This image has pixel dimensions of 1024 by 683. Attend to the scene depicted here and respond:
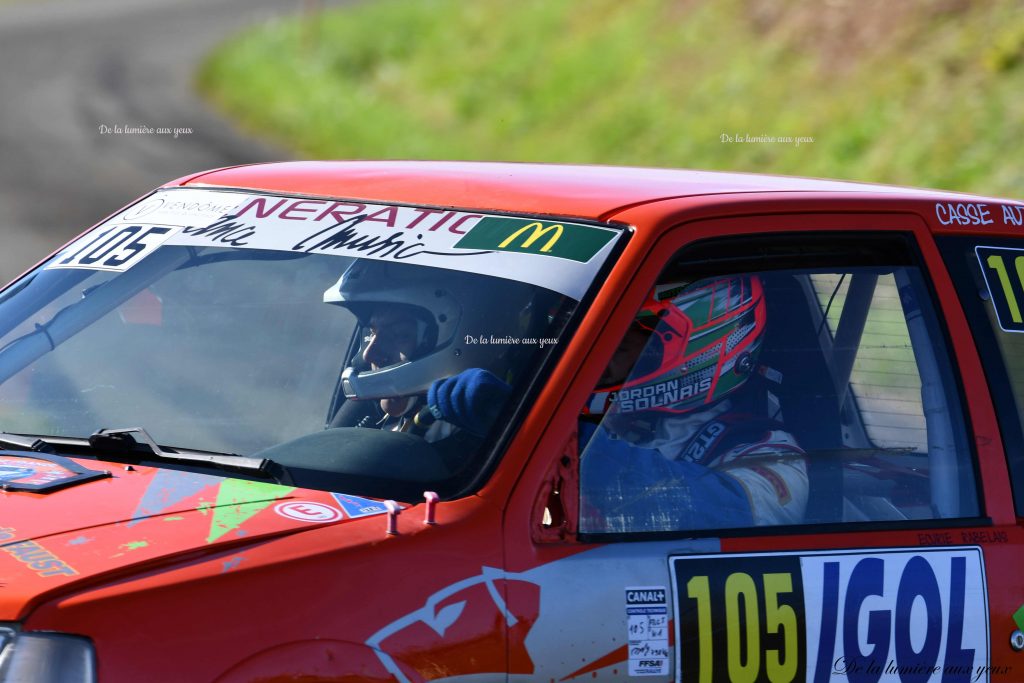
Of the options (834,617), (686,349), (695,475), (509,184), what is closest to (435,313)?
(509,184)

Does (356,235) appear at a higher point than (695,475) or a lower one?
higher

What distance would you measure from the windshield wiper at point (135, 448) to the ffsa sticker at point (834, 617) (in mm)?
801

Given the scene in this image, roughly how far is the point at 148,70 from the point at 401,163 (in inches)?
782

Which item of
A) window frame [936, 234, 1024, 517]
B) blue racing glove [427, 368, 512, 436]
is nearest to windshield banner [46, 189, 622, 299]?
blue racing glove [427, 368, 512, 436]

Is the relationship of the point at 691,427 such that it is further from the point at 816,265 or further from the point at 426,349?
the point at 426,349

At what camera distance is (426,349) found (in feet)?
8.98

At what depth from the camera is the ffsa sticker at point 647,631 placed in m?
2.31

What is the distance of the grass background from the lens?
11914 millimetres

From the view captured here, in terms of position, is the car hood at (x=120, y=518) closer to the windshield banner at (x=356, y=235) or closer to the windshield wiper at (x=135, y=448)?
the windshield wiper at (x=135, y=448)

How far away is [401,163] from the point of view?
3307mm

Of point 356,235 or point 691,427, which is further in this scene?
point 356,235

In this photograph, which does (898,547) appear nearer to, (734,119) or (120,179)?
(734,119)

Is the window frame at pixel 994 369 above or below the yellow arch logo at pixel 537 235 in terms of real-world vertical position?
below

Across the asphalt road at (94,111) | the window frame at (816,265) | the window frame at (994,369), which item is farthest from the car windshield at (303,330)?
the asphalt road at (94,111)
